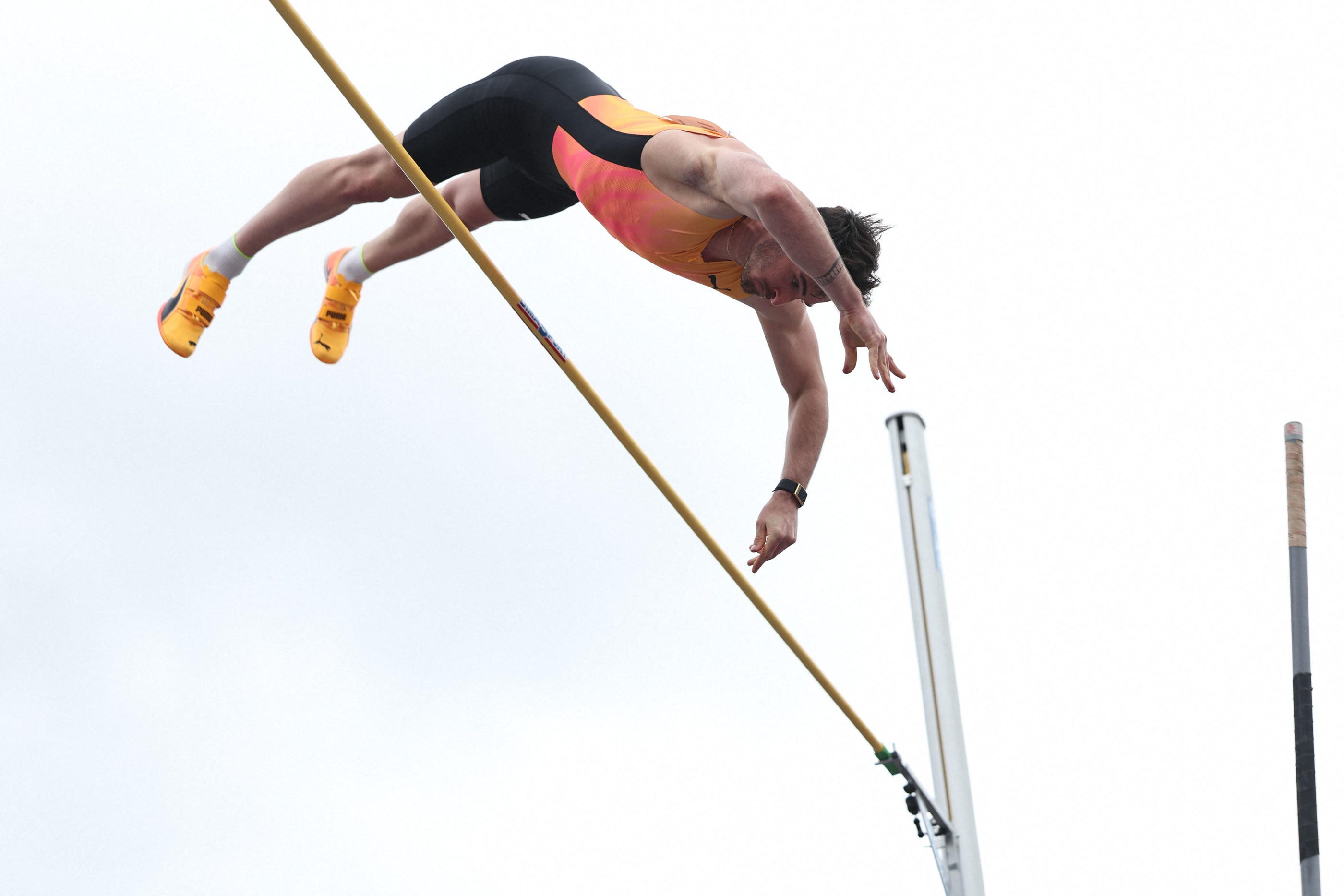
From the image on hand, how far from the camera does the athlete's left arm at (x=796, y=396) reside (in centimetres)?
355

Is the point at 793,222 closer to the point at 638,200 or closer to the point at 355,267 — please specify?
the point at 638,200

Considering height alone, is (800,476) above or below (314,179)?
below

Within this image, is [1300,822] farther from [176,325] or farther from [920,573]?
[176,325]

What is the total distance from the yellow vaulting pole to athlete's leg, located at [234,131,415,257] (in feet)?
0.47

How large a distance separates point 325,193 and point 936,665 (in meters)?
2.25

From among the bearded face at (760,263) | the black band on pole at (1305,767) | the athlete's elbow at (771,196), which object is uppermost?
the athlete's elbow at (771,196)

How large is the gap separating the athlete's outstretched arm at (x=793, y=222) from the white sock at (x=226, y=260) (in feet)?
5.20

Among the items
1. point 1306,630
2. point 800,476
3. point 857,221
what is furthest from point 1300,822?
point 857,221

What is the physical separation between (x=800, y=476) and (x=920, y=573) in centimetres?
48

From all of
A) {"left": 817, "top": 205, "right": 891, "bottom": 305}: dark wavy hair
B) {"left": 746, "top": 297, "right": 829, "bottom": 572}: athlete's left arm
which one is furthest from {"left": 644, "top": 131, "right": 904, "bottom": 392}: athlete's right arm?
{"left": 746, "top": 297, "right": 829, "bottom": 572}: athlete's left arm

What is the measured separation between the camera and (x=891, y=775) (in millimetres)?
A: 3684

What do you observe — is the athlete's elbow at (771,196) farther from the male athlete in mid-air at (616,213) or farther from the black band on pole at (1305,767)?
the black band on pole at (1305,767)

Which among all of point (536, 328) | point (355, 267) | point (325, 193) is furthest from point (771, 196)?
point (355, 267)

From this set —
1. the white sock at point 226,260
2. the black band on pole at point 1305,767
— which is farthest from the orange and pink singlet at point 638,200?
the black band on pole at point 1305,767
